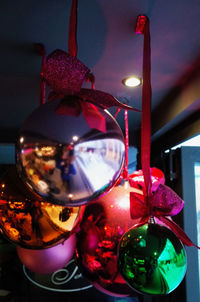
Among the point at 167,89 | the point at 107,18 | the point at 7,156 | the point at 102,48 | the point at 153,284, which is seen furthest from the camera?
the point at 7,156

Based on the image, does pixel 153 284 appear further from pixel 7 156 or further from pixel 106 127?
pixel 7 156

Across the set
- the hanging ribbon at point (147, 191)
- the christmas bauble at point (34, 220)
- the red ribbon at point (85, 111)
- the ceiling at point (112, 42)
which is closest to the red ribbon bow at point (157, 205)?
the hanging ribbon at point (147, 191)

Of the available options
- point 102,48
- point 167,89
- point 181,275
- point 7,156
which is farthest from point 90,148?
point 7,156

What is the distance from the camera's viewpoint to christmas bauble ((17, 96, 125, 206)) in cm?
36

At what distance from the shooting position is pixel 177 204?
60 centimetres

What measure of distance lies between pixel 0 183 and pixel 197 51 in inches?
37.3

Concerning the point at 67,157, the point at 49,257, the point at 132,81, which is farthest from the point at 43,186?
the point at 132,81

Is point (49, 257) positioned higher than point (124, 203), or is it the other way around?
point (124, 203)

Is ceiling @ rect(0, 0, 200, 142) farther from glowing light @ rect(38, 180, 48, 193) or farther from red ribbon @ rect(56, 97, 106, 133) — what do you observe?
glowing light @ rect(38, 180, 48, 193)

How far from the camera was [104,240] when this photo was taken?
23.1 inches

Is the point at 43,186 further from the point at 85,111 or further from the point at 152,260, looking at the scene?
the point at 152,260

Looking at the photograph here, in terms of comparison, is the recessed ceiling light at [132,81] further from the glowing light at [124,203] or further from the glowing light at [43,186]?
the glowing light at [43,186]

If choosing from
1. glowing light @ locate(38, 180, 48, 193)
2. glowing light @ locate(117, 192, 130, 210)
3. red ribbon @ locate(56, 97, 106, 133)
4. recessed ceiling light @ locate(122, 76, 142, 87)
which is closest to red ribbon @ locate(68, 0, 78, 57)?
red ribbon @ locate(56, 97, 106, 133)

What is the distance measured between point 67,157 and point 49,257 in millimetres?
487
